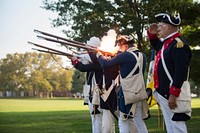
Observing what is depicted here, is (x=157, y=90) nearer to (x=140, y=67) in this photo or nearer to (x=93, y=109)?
(x=140, y=67)

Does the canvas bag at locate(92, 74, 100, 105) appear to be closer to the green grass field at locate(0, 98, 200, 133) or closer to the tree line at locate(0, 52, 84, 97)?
the green grass field at locate(0, 98, 200, 133)

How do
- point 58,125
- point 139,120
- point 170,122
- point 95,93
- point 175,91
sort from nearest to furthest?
point 175,91
point 170,122
point 139,120
point 95,93
point 58,125

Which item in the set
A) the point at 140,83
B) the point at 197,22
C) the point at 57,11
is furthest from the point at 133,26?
the point at 140,83

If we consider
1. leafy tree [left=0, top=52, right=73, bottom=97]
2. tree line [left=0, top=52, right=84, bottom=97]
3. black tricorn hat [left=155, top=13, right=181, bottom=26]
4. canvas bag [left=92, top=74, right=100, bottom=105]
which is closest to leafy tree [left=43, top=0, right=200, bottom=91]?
canvas bag [left=92, top=74, right=100, bottom=105]

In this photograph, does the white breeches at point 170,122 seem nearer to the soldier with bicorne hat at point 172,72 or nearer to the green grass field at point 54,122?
the soldier with bicorne hat at point 172,72

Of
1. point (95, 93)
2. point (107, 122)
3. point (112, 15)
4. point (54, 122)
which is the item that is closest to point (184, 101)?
point (107, 122)

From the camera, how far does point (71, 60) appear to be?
19.3 feet

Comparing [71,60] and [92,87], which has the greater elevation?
[71,60]

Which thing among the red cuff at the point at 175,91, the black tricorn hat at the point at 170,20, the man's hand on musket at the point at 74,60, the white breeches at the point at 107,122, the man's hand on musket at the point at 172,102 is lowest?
the white breeches at the point at 107,122

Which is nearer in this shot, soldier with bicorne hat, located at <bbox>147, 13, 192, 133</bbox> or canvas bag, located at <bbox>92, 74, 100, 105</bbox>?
soldier with bicorne hat, located at <bbox>147, 13, 192, 133</bbox>

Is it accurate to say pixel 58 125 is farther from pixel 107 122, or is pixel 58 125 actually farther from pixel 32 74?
pixel 32 74

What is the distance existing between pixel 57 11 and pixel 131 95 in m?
15.9

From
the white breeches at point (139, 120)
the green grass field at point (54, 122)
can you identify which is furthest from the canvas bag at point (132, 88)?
the green grass field at point (54, 122)

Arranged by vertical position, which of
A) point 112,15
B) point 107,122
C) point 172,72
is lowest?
point 107,122
